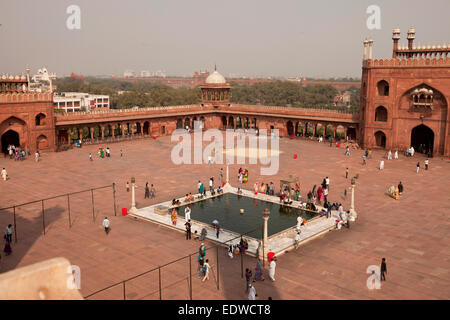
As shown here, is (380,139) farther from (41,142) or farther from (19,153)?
(19,153)

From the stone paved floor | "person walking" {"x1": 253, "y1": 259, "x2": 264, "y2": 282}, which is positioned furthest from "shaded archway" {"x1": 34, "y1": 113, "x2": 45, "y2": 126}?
"person walking" {"x1": 253, "y1": 259, "x2": 264, "y2": 282}

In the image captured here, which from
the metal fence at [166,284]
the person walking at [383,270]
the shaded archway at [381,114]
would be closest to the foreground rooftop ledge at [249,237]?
the metal fence at [166,284]

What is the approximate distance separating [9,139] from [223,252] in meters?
28.3

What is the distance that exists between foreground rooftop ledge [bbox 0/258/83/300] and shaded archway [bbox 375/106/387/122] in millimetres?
37040

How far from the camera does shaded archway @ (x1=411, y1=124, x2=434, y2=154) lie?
3797 cm

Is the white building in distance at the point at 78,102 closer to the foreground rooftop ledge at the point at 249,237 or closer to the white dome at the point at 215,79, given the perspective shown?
the white dome at the point at 215,79

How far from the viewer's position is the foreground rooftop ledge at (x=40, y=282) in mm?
5238

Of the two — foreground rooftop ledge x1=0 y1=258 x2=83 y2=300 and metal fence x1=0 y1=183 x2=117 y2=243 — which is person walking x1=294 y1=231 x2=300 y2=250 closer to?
metal fence x1=0 y1=183 x2=117 y2=243

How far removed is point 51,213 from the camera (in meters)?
21.0

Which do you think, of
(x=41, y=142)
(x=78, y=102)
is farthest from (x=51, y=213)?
(x=78, y=102)

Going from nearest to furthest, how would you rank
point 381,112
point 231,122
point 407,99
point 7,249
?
point 7,249 < point 407,99 < point 381,112 < point 231,122
